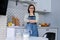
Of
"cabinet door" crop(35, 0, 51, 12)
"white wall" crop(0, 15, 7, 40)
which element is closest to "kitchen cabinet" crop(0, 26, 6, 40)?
"white wall" crop(0, 15, 7, 40)

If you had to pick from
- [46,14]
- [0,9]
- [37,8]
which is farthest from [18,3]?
[0,9]

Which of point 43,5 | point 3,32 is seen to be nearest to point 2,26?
point 3,32

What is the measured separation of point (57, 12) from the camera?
427 centimetres

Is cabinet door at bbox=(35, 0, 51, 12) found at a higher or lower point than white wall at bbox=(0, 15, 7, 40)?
higher

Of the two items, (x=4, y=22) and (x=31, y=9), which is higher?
(x=31, y=9)

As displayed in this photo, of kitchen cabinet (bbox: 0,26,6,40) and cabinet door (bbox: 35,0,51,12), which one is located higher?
cabinet door (bbox: 35,0,51,12)

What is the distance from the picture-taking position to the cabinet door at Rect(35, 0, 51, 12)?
3.94 meters

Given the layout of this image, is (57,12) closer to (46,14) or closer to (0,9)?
(46,14)

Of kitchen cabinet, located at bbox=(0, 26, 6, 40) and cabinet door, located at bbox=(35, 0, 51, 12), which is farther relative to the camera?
cabinet door, located at bbox=(35, 0, 51, 12)

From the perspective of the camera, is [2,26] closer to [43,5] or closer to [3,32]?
→ [3,32]

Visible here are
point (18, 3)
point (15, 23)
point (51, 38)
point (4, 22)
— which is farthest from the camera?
point (18, 3)

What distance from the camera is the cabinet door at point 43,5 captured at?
394cm

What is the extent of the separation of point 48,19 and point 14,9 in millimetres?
1114

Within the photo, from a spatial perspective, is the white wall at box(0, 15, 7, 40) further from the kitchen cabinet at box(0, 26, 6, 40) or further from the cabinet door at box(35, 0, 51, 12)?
the cabinet door at box(35, 0, 51, 12)
